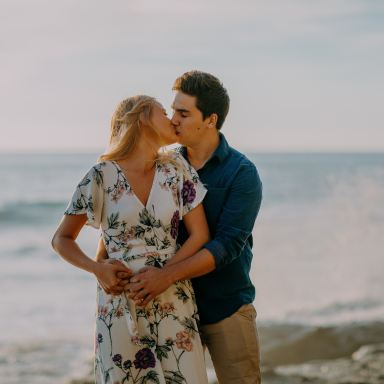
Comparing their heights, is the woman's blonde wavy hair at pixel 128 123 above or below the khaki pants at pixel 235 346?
above

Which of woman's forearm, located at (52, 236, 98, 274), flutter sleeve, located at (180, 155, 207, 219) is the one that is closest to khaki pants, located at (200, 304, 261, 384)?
flutter sleeve, located at (180, 155, 207, 219)

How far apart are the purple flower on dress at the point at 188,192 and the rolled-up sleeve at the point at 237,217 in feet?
0.67

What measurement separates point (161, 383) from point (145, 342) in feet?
0.58

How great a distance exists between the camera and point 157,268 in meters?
3.10

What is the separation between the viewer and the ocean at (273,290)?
795cm

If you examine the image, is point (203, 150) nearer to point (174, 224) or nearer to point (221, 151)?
point (221, 151)

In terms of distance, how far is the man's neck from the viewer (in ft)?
12.0

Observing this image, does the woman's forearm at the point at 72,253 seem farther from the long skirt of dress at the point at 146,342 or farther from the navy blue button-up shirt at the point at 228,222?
the navy blue button-up shirt at the point at 228,222

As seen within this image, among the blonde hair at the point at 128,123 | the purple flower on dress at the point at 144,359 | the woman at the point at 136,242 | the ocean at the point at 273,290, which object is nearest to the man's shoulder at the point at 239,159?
the woman at the point at 136,242

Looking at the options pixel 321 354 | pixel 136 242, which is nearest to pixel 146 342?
pixel 136 242

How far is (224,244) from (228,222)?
4.8 inches

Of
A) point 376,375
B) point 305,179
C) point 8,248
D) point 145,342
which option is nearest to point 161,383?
point 145,342

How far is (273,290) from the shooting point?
12391 millimetres

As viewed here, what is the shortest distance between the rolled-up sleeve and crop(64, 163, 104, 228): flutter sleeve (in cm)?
49
